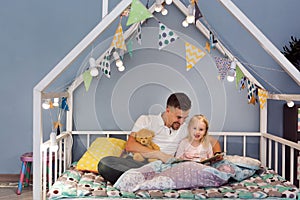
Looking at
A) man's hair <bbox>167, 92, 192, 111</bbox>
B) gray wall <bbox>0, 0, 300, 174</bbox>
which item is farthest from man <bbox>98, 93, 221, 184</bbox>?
gray wall <bbox>0, 0, 300, 174</bbox>

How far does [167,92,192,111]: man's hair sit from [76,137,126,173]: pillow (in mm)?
427

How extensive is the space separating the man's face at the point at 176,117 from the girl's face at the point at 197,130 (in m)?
0.08

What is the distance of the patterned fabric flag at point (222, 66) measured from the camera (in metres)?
2.35

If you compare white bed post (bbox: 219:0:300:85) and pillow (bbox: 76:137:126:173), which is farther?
pillow (bbox: 76:137:126:173)

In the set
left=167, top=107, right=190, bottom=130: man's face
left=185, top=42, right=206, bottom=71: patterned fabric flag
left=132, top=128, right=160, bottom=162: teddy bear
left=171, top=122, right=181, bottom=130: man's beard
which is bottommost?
left=132, top=128, right=160, bottom=162: teddy bear

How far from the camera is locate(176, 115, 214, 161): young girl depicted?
2.31 meters

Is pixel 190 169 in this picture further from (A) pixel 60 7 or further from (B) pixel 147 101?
(A) pixel 60 7

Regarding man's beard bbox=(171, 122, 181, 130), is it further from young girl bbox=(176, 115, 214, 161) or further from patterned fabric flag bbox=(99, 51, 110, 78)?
patterned fabric flag bbox=(99, 51, 110, 78)

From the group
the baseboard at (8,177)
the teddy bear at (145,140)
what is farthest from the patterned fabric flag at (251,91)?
the baseboard at (8,177)

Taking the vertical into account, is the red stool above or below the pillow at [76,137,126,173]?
below

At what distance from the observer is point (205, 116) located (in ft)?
7.64

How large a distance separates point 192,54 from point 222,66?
0.59 ft

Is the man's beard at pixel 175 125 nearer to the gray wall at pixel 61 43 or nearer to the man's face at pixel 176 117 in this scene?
the man's face at pixel 176 117

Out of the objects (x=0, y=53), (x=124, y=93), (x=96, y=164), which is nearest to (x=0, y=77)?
(x=0, y=53)
